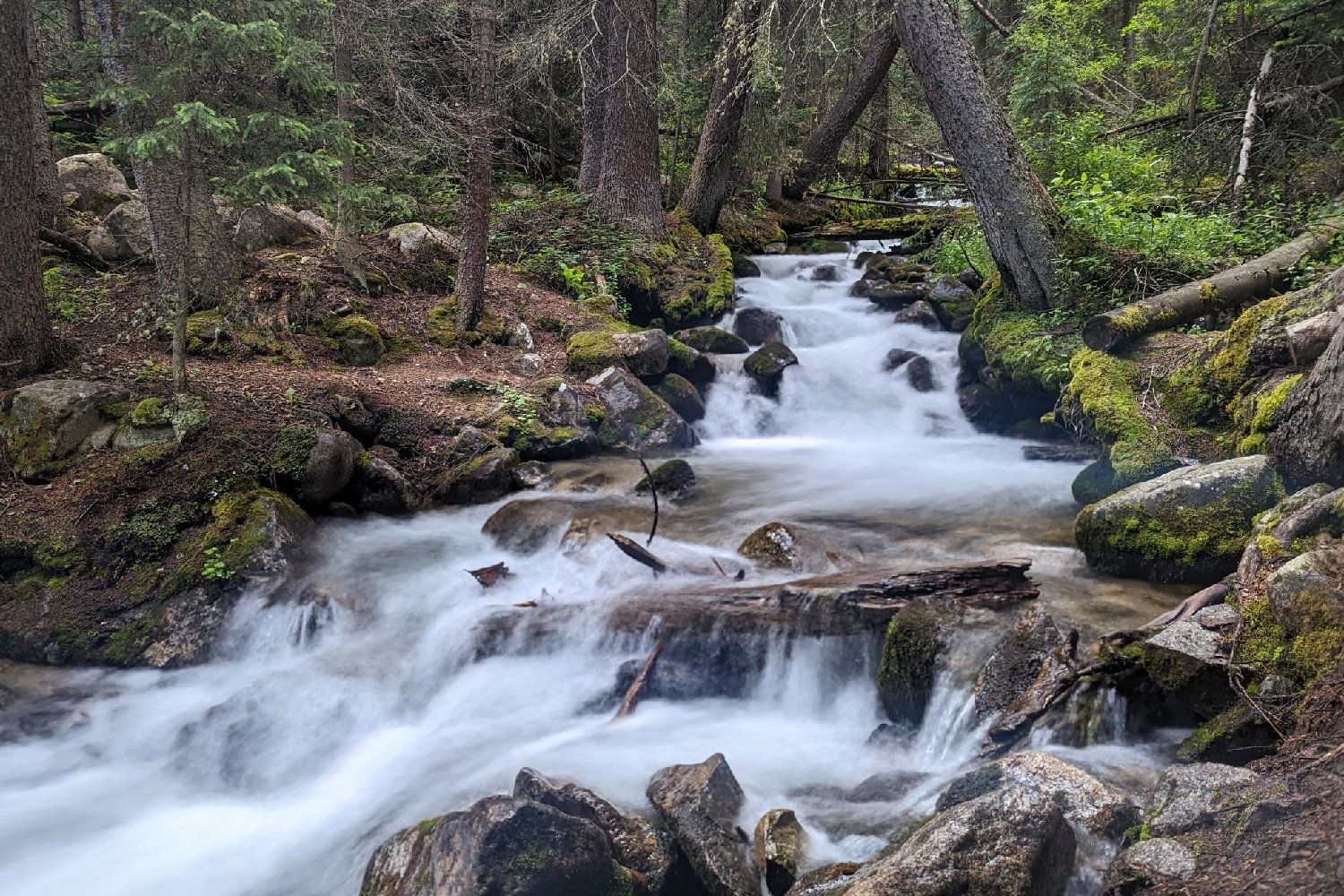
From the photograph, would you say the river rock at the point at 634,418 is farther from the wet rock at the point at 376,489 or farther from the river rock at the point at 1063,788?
the river rock at the point at 1063,788

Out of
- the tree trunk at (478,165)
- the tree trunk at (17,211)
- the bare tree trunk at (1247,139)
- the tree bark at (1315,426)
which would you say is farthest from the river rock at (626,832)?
the bare tree trunk at (1247,139)

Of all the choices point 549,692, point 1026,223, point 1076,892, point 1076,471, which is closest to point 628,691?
point 549,692

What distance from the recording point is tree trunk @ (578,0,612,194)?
47.1ft

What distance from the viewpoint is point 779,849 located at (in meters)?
3.95

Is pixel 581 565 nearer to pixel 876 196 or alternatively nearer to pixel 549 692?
pixel 549 692

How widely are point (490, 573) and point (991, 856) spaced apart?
501cm

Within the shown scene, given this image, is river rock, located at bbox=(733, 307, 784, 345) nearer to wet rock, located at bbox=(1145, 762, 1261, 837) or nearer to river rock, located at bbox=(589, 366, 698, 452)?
river rock, located at bbox=(589, 366, 698, 452)

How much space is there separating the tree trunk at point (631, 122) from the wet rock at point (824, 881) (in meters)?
12.7

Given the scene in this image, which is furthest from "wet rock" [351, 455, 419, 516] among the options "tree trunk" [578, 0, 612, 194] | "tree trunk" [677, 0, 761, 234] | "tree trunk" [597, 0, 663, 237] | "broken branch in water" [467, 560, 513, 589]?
"tree trunk" [677, 0, 761, 234]

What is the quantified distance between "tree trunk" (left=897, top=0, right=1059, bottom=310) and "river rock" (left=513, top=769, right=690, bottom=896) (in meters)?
8.61

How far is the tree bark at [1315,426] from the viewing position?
4.73 meters

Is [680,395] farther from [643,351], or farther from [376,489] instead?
[376,489]

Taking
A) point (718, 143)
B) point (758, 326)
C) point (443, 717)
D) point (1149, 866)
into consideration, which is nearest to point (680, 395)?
point (758, 326)

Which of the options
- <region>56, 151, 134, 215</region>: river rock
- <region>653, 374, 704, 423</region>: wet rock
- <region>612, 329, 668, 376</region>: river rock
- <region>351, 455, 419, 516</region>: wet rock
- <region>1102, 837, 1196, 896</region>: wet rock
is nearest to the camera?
<region>1102, 837, 1196, 896</region>: wet rock
